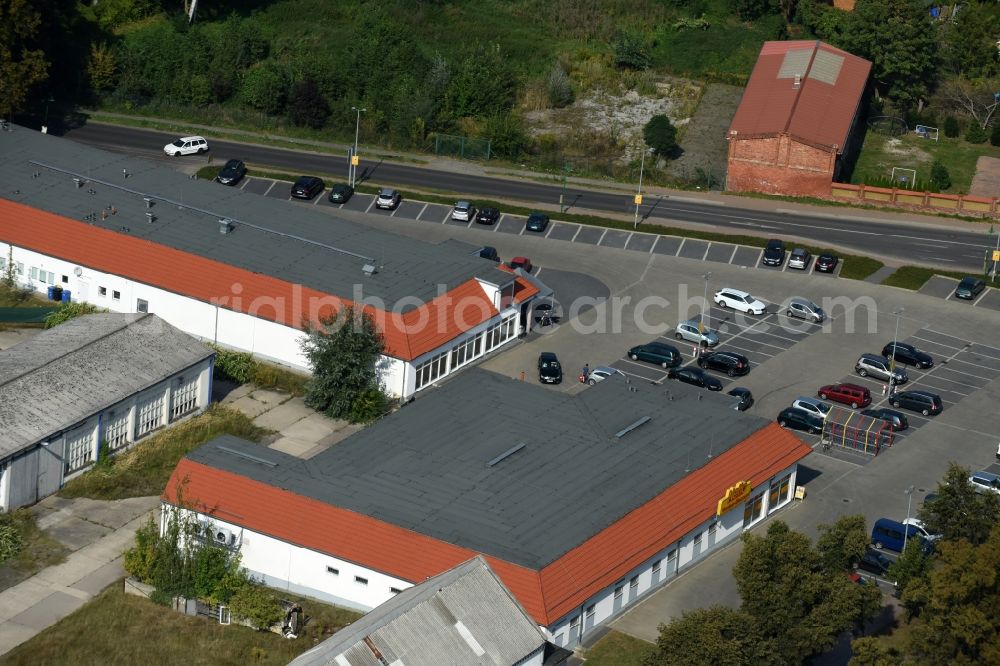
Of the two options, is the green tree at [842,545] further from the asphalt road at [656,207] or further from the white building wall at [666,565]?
the asphalt road at [656,207]

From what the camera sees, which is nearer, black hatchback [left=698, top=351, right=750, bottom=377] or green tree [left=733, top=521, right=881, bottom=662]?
green tree [left=733, top=521, right=881, bottom=662]

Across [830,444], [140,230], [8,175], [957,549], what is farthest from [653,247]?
[957,549]

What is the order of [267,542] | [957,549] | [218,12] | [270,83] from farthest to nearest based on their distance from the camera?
[218,12] < [270,83] < [267,542] < [957,549]

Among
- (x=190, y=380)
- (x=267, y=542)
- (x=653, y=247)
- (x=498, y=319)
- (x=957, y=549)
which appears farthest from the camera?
(x=653, y=247)

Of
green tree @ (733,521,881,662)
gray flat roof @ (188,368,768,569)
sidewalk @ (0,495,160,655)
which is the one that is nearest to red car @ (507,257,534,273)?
gray flat roof @ (188,368,768,569)

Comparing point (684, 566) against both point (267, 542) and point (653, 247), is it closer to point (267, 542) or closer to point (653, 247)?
point (267, 542)

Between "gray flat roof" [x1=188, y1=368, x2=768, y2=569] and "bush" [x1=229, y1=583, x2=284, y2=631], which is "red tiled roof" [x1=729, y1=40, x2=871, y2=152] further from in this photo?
"bush" [x1=229, y1=583, x2=284, y2=631]
